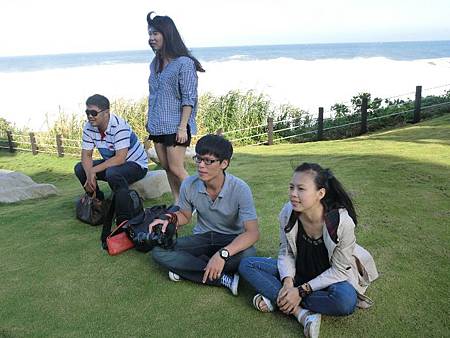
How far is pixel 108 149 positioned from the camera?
3.75m

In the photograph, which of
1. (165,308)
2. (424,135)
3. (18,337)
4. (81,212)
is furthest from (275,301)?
(424,135)

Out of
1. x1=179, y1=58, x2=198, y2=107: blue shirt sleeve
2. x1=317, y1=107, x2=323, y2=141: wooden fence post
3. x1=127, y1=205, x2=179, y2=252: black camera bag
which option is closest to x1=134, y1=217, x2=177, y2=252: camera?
x1=127, y1=205, x2=179, y2=252: black camera bag

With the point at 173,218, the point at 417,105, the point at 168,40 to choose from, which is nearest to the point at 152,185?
the point at 168,40

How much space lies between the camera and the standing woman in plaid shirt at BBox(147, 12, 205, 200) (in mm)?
3217

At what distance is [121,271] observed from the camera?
2.92 metres

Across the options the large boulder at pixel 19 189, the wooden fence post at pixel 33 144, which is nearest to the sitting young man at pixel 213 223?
the large boulder at pixel 19 189

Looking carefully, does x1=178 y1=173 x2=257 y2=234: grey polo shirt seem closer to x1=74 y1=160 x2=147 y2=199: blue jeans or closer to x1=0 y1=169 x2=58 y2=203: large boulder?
x1=74 y1=160 x2=147 y2=199: blue jeans

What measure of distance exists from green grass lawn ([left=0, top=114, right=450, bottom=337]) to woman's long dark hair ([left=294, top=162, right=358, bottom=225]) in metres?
0.55

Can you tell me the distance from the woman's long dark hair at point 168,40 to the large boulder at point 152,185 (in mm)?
1321

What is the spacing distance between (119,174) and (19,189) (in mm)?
2142

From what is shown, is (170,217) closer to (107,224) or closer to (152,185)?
(107,224)

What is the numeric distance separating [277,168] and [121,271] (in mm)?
2958

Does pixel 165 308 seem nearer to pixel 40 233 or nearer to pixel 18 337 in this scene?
pixel 18 337

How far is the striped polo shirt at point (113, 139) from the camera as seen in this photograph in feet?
12.0
